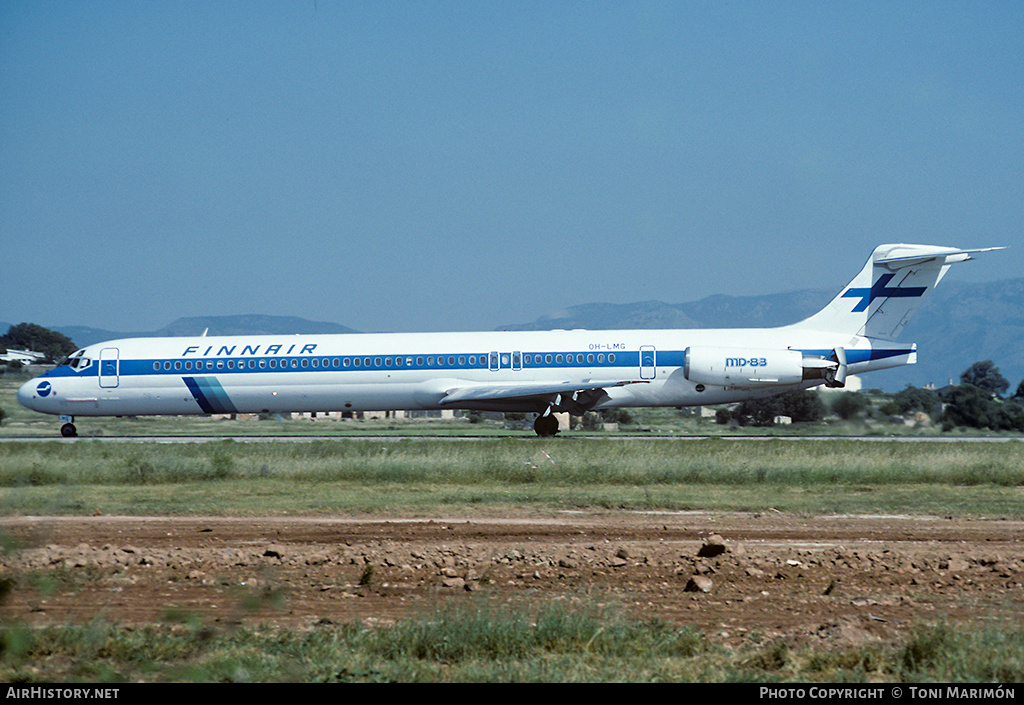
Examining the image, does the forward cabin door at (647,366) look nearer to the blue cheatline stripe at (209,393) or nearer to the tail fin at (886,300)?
the tail fin at (886,300)

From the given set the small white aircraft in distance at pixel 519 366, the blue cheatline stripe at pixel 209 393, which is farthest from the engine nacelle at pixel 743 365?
the blue cheatline stripe at pixel 209 393

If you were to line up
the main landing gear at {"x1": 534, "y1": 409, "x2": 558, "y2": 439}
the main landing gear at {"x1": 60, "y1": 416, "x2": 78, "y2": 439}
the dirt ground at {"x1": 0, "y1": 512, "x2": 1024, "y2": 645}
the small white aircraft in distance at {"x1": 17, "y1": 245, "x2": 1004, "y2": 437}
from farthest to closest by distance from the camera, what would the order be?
1. the main landing gear at {"x1": 60, "y1": 416, "x2": 78, "y2": 439}
2. the main landing gear at {"x1": 534, "y1": 409, "x2": 558, "y2": 439}
3. the small white aircraft in distance at {"x1": 17, "y1": 245, "x2": 1004, "y2": 437}
4. the dirt ground at {"x1": 0, "y1": 512, "x2": 1024, "y2": 645}

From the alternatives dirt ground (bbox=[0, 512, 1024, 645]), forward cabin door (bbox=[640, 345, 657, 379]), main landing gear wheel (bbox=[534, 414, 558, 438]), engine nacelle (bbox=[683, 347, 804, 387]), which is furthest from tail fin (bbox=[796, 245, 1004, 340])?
dirt ground (bbox=[0, 512, 1024, 645])

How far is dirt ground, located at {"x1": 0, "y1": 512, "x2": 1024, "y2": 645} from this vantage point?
876 centimetres

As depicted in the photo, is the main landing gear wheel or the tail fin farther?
the tail fin

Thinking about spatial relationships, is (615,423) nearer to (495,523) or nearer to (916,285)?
(916,285)

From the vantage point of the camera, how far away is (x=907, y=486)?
19891 millimetres

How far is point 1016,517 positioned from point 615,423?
3557cm

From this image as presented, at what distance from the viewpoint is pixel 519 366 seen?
3291 cm

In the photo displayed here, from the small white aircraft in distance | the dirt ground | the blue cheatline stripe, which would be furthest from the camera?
the blue cheatline stripe

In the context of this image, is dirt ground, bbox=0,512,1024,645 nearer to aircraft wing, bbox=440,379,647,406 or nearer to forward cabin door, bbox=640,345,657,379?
aircraft wing, bbox=440,379,647,406

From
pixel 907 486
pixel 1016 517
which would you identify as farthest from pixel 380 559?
pixel 907 486

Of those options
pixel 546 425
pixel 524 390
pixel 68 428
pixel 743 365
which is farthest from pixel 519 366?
pixel 68 428

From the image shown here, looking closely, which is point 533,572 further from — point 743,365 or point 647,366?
point 743,365
